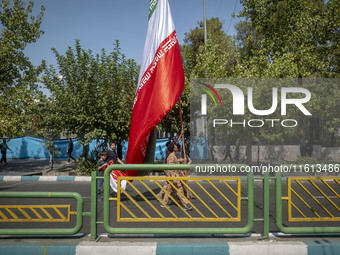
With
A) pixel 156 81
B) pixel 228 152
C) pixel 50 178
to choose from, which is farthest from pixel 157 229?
pixel 228 152

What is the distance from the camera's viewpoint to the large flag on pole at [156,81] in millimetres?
5684

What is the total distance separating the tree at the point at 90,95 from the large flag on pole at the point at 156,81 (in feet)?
24.9

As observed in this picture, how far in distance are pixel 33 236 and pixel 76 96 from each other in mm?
9678

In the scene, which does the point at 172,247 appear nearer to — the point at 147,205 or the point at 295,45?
the point at 147,205

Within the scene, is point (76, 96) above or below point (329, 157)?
above

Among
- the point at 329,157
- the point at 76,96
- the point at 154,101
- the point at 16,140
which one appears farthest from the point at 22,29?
the point at 329,157

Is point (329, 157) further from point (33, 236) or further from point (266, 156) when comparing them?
point (33, 236)

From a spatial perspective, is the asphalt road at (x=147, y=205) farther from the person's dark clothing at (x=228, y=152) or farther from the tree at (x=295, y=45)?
the person's dark clothing at (x=228, y=152)

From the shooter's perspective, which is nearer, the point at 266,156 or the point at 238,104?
the point at 238,104

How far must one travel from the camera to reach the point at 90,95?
13.6 m

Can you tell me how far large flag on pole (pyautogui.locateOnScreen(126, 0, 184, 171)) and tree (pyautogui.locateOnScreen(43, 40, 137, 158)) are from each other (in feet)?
24.9

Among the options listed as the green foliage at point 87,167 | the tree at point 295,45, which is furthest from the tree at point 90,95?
the tree at point 295,45

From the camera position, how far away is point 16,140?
23422mm

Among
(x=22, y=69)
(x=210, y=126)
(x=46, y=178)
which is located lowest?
(x=46, y=178)
